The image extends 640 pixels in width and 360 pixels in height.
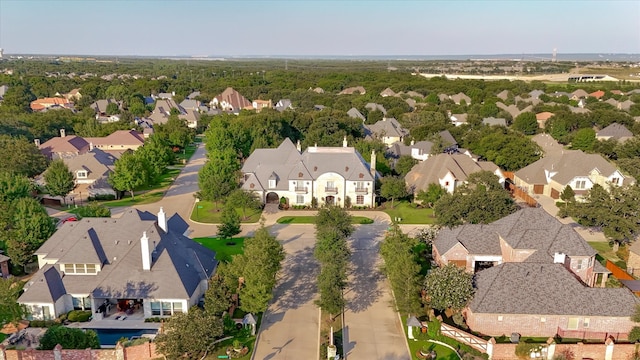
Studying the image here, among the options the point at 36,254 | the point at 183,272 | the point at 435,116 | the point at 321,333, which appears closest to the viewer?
the point at 321,333

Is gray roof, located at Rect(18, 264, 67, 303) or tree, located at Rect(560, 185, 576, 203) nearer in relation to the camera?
gray roof, located at Rect(18, 264, 67, 303)

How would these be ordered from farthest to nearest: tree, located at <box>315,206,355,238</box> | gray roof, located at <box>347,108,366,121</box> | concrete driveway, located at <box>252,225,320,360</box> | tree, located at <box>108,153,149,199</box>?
gray roof, located at <box>347,108,366,121</box> < tree, located at <box>108,153,149,199</box> < tree, located at <box>315,206,355,238</box> < concrete driveway, located at <box>252,225,320,360</box>

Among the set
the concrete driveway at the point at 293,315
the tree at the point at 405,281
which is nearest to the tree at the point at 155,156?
the concrete driveway at the point at 293,315

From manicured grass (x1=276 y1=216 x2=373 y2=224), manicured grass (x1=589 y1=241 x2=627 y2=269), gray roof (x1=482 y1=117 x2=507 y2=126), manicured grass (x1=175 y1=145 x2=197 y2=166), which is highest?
gray roof (x1=482 y1=117 x2=507 y2=126)

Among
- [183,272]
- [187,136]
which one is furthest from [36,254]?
[187,136]

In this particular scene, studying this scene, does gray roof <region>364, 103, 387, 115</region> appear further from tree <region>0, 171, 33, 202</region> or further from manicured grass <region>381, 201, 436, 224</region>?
tree <region>0, 171, 33, 202</region>

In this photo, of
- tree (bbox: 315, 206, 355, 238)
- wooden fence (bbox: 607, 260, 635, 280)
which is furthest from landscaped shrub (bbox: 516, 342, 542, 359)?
tree (bbox: 315, 206, 355, 238)

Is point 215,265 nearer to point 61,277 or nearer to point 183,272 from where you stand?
point 183,272
